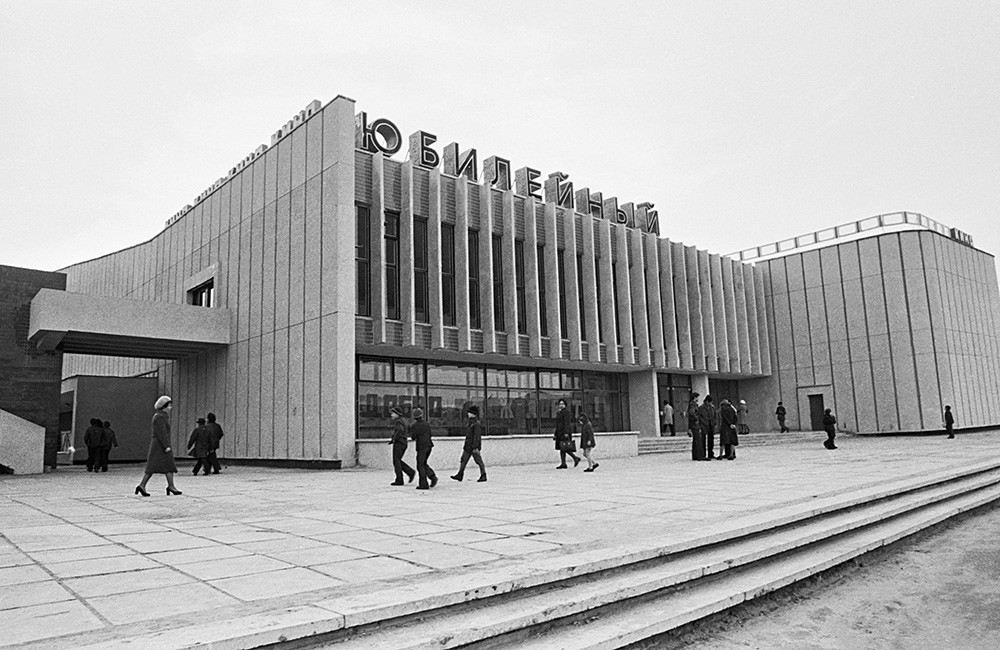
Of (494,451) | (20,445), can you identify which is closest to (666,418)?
(494,451)

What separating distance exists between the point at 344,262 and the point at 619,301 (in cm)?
1448

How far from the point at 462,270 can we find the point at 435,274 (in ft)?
4.23

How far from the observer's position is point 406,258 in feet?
76.8

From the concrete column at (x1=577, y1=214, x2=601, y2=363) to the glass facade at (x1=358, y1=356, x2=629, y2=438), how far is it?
7.27 ft

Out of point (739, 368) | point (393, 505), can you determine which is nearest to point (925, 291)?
point (739, 368)

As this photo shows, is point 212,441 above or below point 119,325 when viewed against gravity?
below

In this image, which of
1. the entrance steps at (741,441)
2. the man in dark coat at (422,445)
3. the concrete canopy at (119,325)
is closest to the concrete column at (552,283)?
the entrance steps at (741,441)

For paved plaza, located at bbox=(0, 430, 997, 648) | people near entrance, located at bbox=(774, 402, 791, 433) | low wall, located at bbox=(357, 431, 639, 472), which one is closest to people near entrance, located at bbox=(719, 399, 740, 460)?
low wall, located at bbox=(357, 431, 639, 472)

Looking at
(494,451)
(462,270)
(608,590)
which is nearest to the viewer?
(608,590)

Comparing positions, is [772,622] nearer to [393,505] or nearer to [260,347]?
[393,505]

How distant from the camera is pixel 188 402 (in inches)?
1155

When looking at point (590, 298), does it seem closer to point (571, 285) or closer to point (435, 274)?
point (571, 285)

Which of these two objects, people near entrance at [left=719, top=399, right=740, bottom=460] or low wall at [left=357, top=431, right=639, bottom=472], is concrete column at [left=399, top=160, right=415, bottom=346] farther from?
people near entrance at [left=719, top=399, right=740, bottom=460]

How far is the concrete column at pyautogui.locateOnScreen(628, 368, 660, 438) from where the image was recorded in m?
32.7
